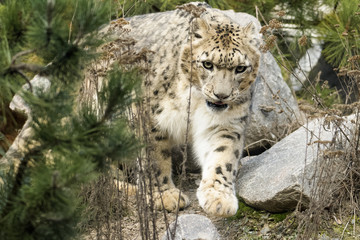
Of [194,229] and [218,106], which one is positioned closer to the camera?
[194,229]

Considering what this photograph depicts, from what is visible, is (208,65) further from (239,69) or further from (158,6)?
(158,6)

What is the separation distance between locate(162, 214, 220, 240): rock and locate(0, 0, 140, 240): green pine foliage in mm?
1927

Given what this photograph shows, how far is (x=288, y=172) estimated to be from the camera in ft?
16.0

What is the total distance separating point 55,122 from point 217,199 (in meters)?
2.65

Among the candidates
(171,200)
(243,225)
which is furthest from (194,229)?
(171,200)

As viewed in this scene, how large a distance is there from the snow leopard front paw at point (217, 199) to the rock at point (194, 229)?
0.25 metres

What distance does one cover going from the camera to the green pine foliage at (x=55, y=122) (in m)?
2.18

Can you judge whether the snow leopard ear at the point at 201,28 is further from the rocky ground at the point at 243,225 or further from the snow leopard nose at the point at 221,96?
the rocky ground at the point at 243,225

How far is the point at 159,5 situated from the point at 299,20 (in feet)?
7.04

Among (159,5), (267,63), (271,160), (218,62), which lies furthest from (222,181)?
(159,5)

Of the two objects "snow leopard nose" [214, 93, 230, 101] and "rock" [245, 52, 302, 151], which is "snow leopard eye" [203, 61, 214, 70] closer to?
"snow leopard nose" [214, 93, 230, 101]

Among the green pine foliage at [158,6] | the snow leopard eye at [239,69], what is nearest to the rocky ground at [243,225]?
the snow leopard eye at [239,69]

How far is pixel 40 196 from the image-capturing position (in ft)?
7.12

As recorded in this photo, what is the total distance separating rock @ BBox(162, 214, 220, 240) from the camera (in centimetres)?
427
